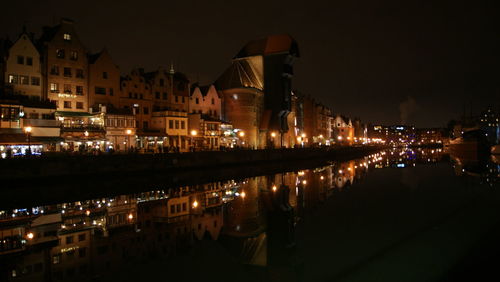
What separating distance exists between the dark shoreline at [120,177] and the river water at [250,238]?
4.21m

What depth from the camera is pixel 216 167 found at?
4994 centimetres

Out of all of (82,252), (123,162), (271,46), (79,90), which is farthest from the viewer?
(271,46)

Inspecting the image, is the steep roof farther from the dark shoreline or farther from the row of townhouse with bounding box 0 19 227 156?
the dark shoreline

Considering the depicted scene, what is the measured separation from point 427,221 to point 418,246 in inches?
222

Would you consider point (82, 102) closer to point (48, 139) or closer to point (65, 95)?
point (65, 95)

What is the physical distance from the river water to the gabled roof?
168 ft

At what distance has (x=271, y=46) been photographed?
84438 millimetres

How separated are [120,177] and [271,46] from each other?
57.0m

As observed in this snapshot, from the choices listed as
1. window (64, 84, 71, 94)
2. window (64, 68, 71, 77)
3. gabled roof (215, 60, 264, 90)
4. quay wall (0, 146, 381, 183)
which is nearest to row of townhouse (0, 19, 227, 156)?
window (64, 68, 71, 77)

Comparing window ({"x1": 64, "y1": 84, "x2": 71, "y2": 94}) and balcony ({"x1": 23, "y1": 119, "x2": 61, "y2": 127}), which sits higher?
window ({"x1": 64, "y1": 84, "x2": 71, "y2": 94})

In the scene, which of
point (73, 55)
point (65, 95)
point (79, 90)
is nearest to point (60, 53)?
point (73, 55)

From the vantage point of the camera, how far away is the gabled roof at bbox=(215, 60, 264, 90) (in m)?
76.7

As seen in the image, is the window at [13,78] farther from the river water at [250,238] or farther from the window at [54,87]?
the river water at [250,238]

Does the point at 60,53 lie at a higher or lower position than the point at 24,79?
higher
